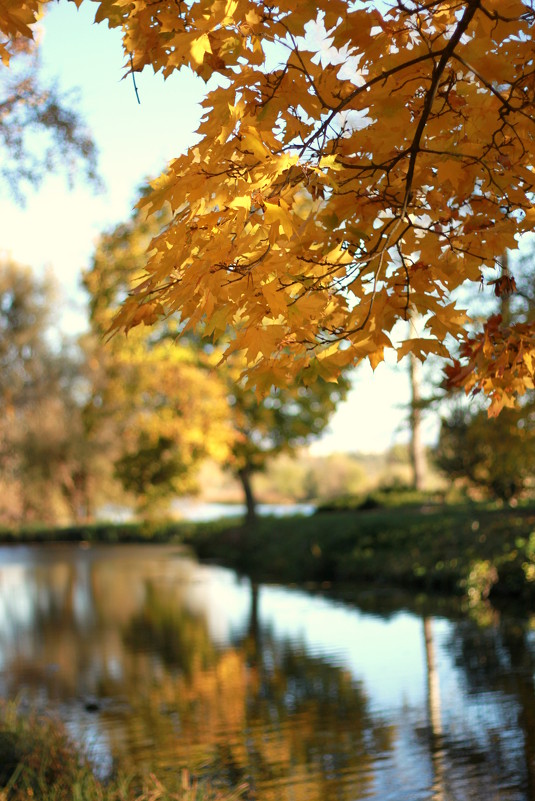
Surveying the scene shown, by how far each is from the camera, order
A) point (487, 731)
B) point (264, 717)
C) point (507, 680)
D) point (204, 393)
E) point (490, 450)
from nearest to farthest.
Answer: point (487, 731), point (264, 717), point (507, 680), point (490, 450), point (204, 393)

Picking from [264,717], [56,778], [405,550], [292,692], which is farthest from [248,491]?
[56,778]

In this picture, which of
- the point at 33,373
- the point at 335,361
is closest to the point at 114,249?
the point at 33,373

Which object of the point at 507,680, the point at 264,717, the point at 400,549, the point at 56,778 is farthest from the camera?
the point at 400,549

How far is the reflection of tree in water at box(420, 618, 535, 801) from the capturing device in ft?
18.2

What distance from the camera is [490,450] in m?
14.7

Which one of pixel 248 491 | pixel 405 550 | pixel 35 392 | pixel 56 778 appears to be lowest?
pixel 56 778

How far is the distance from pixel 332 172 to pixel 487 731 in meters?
5.25

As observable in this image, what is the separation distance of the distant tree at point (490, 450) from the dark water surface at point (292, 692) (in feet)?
7.65

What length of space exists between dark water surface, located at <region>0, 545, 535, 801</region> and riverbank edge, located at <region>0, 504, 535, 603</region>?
154 centimetres

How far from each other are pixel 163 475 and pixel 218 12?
20316 mm

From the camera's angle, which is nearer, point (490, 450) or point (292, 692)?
point (292, 692)

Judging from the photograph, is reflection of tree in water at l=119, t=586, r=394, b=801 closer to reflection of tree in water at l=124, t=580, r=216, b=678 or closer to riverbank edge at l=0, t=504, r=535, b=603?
reflection of tree in water at l=124, t=580, r=216, b=678

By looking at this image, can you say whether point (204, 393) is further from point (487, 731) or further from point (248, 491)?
point (487, 731)

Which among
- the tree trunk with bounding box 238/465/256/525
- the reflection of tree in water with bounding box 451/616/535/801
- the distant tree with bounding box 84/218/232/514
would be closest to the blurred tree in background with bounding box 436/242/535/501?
the reflection of tree in water with bounding box 451/616/535/801
